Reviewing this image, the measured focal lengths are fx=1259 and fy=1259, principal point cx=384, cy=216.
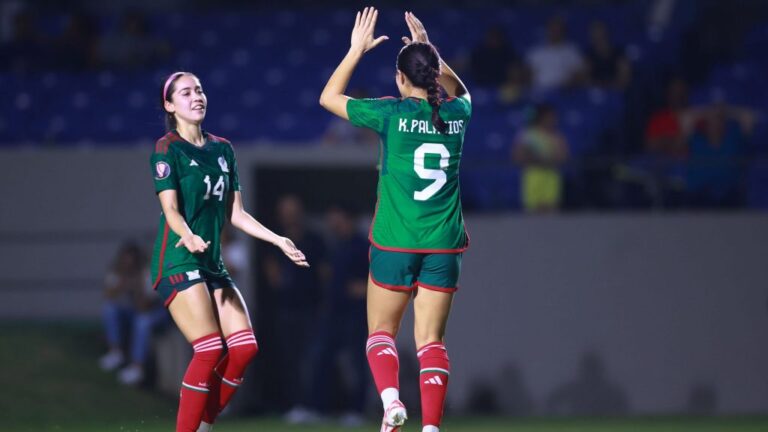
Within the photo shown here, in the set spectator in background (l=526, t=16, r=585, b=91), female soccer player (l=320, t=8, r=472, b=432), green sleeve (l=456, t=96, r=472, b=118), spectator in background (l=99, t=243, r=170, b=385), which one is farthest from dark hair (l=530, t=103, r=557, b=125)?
female soccer player (l=320, t=8, r=472, b=432)

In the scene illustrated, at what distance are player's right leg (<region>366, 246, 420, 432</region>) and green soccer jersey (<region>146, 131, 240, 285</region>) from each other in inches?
37.3

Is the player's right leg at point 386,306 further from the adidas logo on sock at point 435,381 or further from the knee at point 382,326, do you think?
the adidas logo on sock at point 435,381

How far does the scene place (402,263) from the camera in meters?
7.12

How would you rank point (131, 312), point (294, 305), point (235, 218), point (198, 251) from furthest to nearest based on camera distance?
point (131, 312), point (294, 305), point (235, 218), point (198, 251)

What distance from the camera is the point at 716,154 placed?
524 inches

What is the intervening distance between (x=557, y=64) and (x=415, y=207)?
29.6 ft

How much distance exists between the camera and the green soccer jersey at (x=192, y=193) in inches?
281

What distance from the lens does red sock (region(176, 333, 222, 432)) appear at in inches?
279

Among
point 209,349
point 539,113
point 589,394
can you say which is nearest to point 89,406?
point 589,394

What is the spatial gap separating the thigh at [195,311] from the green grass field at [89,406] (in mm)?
3801

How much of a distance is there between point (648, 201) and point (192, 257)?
7095 mm

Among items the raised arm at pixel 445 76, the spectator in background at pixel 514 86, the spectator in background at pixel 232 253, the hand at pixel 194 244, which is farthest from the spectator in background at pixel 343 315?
the hand at pixel 194 244

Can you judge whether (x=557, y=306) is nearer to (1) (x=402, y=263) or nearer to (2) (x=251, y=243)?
(2) (x=251, y=243)

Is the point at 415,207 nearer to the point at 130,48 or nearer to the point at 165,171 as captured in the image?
the point at 165,171
